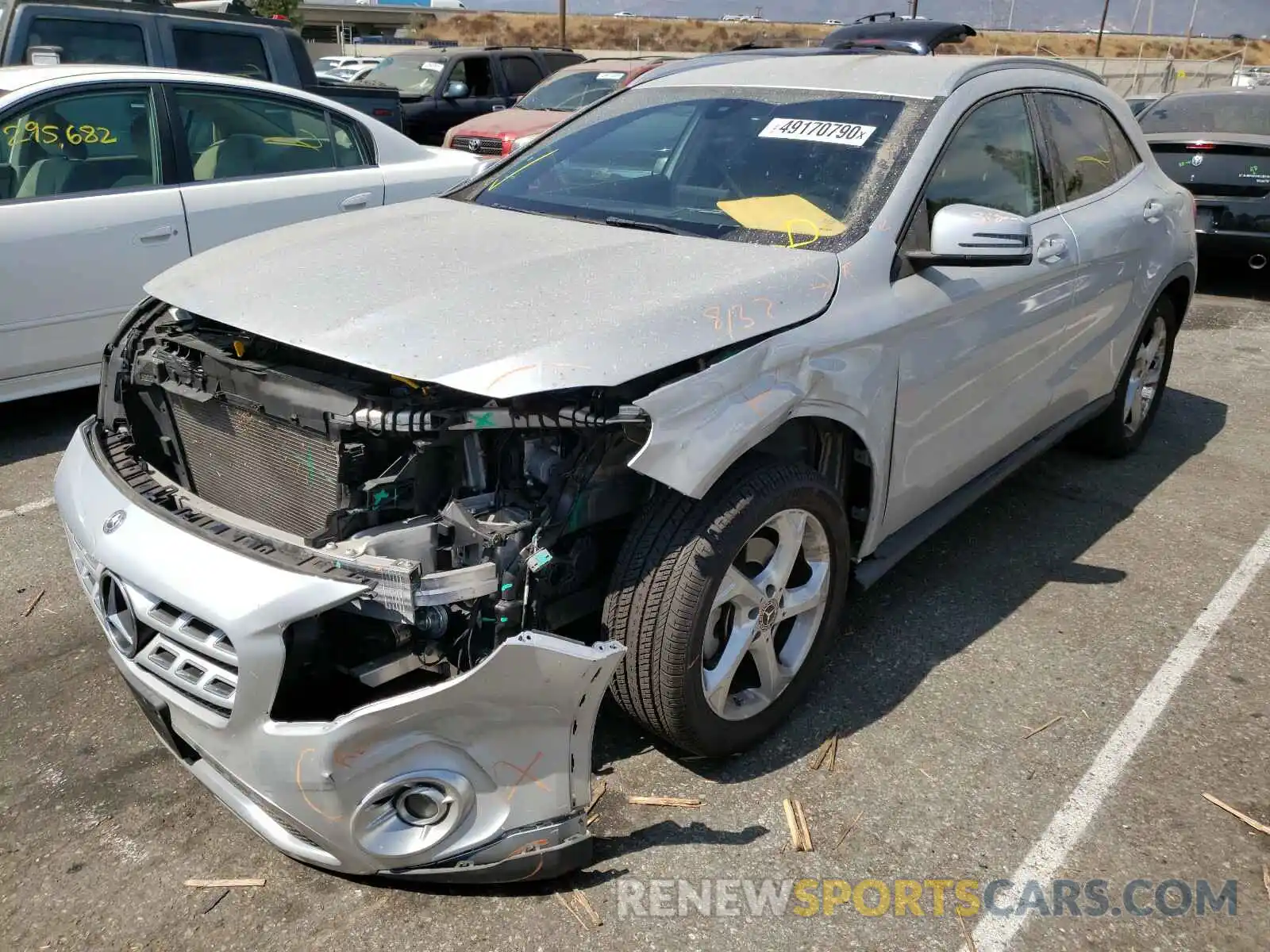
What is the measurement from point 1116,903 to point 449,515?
180 centimetres

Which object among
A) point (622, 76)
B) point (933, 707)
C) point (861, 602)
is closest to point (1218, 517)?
point (861, 602)

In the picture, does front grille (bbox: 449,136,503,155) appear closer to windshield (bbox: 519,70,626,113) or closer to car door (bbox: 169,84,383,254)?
windshield (bbox: 519,70,626,113)

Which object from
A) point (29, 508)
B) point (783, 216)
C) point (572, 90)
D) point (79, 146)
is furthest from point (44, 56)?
point (572, 90)

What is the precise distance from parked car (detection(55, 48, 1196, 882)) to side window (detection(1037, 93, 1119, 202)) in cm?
46

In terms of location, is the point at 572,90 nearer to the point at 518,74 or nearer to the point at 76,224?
the point at 518,74

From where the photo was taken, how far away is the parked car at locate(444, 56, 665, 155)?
436 inches

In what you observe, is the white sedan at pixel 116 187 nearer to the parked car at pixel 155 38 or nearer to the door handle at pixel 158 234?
the door handle at pixel 158 234

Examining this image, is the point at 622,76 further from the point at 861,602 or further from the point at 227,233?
the point at 861,602

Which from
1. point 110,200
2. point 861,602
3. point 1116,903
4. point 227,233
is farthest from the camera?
point 227,233

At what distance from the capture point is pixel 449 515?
2342 millimetres

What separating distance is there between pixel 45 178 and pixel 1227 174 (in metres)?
8.56

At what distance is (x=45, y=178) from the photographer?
4.92 m

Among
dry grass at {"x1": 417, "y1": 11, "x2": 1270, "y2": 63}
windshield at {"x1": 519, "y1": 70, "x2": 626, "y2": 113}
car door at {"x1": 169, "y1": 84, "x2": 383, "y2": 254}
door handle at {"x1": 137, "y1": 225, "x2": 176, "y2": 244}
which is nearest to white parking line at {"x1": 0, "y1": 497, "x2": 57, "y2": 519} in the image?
door handle at {"x1": 137, "y1": 225, "x2": 176, "y2": 244}

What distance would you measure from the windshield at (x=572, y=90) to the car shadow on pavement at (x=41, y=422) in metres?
7.66
